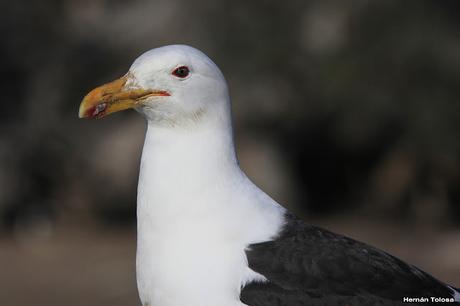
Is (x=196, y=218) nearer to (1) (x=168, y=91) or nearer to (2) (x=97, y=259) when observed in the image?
(1) (x=168, y=91)

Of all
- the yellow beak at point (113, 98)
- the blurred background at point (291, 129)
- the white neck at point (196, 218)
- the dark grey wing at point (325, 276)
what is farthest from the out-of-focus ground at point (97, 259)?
the yellow beak at point (113, 98)

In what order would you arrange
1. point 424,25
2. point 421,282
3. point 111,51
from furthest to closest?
point 111,51 < point 424,25 < point 421,282

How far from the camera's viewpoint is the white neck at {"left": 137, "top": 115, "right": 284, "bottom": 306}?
4051 millimetres

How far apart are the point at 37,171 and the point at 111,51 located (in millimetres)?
2171

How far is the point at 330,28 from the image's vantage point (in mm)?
12836

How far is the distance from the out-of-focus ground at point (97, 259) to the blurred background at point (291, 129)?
0.12ft

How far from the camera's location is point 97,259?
415 inches

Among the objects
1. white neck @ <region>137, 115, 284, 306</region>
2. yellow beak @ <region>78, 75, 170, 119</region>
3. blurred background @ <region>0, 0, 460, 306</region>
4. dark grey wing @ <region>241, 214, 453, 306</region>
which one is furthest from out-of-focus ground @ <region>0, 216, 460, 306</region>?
yellow beak @ <region>78, 75, 170, 119</region>

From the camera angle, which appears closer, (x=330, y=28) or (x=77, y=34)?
(x=330, y=28)

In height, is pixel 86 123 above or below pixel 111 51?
below

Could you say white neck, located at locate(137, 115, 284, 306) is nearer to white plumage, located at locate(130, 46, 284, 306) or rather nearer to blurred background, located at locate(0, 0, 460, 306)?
white plumage, located at locate(130, 46, 284, 306)

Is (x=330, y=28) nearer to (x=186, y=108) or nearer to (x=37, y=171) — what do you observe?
(x=37, y=171)

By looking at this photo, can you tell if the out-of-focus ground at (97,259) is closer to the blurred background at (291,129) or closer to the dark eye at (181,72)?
the blurred background at (291,129)

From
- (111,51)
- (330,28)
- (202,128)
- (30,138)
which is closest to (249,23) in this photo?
(330,28)
